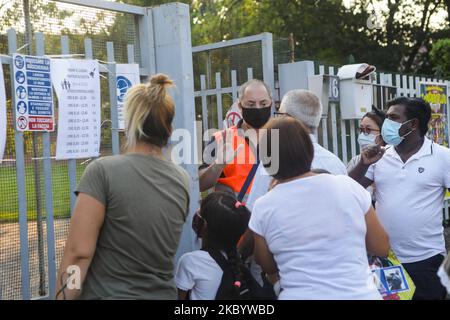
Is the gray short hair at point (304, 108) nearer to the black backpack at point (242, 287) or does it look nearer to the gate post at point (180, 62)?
the gate post at point (180, 62)

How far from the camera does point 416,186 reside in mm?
3844

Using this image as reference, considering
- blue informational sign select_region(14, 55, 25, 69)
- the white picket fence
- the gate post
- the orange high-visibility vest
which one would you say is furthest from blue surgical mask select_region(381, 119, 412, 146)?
blue informational sign select_region(14, 55, 25, 69)

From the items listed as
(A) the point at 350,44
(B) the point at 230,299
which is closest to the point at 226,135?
(B) the point at 230,299

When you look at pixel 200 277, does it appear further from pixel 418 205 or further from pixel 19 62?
pixel 418 205

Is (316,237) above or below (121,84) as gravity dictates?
below

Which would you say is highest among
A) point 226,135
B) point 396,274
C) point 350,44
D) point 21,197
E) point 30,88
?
point 350,44

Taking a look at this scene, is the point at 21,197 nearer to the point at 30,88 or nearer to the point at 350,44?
the point at 30,88

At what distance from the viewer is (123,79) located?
337cm

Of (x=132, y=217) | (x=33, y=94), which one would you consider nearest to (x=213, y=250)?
(x=132, y=217)

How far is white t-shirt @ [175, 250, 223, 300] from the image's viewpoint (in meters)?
2.94

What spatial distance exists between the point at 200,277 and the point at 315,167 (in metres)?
0.90

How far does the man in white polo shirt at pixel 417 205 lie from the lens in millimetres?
3812

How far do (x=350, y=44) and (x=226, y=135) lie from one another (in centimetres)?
1878

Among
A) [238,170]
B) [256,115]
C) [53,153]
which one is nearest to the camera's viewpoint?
[53,153]
